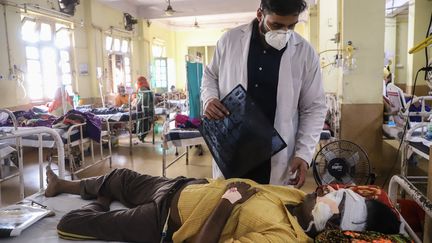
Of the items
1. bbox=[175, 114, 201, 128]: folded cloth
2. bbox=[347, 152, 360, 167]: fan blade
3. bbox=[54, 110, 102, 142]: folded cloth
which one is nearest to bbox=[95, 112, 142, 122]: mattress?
bbox=[54, 110, 102, 142]: folded cloth

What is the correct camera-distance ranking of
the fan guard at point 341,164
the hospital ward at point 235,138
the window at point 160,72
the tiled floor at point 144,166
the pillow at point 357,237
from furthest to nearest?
the window at point 160,72, the tiled floor at point 144,166, the fan guard at point 341,164, the hospital ward at point 235,138, the pillow at point 357,237

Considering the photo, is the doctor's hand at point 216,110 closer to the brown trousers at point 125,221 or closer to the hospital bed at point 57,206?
the brown trousers at point 125,221

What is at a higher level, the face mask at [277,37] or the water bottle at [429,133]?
the face mask at [277,37]

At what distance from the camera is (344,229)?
1315 millimetres

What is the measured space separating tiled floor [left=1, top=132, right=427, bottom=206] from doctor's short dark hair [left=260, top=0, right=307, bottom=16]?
8.38ft

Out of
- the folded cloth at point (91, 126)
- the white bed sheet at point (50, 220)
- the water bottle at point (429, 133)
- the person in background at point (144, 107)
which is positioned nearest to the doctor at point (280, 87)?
the white bed sheet at point (50, 220)

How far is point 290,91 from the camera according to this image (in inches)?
60.1

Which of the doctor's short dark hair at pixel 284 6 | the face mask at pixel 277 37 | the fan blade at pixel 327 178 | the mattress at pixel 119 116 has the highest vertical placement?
the doctor's short dark hair at pixel 284 6

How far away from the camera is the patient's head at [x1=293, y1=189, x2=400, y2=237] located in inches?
51.3

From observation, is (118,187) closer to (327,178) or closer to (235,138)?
(235,138)

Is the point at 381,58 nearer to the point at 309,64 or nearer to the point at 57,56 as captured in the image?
the point at 309,64

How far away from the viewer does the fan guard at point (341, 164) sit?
318 cm

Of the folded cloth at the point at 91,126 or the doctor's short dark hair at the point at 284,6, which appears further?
the folded cloth at the point at 91,126

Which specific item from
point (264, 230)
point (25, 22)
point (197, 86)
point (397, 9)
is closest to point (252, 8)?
point (397, 9)
